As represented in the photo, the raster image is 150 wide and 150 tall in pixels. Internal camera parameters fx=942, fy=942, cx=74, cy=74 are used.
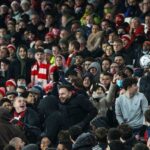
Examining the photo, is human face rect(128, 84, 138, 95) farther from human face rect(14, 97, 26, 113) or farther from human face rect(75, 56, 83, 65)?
→ human face rect(75, 56, 83, 65)

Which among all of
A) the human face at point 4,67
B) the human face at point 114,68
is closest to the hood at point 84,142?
the human face at point 114,68

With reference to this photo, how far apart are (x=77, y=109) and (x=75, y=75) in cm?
230

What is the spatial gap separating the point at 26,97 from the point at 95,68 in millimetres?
2146

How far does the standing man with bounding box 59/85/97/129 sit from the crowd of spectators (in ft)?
0.06

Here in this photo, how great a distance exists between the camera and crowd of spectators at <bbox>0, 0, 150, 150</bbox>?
50.4ft

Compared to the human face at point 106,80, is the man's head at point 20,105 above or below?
below

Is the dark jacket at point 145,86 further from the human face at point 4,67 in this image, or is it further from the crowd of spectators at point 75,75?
the human face at point 4,67

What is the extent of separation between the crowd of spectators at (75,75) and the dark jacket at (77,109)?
0.02m

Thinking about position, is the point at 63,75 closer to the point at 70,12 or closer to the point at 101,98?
the point at 101,98

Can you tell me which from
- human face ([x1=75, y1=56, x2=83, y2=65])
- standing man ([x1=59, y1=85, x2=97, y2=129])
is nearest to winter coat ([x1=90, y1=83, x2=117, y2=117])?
standing man ([x1=59, y1=85, x2=97, y2=129])

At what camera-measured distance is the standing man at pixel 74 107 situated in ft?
55.0

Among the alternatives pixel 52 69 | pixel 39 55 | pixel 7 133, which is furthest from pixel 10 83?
pixel 7 133

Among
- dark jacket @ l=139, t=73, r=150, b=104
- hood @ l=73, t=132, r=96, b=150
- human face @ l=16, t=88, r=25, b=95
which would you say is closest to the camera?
hood @ l=73, t=132, r=96, b=150

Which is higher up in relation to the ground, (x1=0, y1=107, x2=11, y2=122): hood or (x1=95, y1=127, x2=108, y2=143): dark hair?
(x1=0, y1=107, x2=11, y2=122): hood
